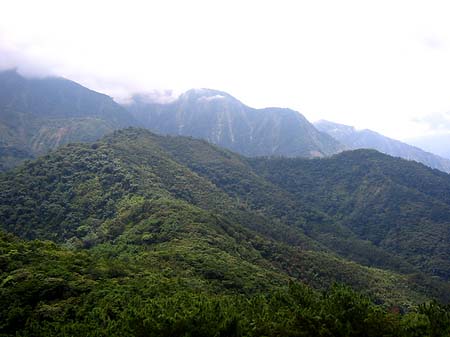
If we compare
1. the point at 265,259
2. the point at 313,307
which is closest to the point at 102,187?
the point at 265,259

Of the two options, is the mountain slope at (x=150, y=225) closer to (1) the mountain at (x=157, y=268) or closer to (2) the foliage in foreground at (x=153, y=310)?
(1) the mountain at (x=157, y=268)

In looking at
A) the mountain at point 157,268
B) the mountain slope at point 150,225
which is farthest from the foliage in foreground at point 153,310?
the mountain slope at point 150,225

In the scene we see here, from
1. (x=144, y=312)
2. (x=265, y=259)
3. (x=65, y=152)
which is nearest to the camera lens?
(x=144, y=312)

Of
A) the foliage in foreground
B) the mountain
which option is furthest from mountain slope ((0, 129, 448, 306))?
the foliage in foreground

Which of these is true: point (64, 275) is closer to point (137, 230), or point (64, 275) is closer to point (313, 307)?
point (313, 307)

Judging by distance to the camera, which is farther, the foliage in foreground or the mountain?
the mountain

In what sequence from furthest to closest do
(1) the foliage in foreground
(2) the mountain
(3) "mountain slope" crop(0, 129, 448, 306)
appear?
(3) "mountain slope" crop(0, 129, 448, 306) → (2) the mountain → (1) the foliage in foreground

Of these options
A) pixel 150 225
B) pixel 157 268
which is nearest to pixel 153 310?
pixel 157 268

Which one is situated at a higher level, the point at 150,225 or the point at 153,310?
the point at 153,310

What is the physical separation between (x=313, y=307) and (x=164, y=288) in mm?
19803

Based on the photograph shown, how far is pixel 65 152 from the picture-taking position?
163750 mm

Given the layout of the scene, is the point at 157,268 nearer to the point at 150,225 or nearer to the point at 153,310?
the point at 153,310

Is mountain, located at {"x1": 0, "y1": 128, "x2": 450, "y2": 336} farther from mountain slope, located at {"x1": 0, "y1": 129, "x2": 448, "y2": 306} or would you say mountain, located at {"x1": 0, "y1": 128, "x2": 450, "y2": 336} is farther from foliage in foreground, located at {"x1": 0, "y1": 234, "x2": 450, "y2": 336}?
mountain slope, located at {"x1": 0, "y1": 129, "x2": 448, "y2": 306}

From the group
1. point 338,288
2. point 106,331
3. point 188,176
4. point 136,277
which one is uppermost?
point 338,288
